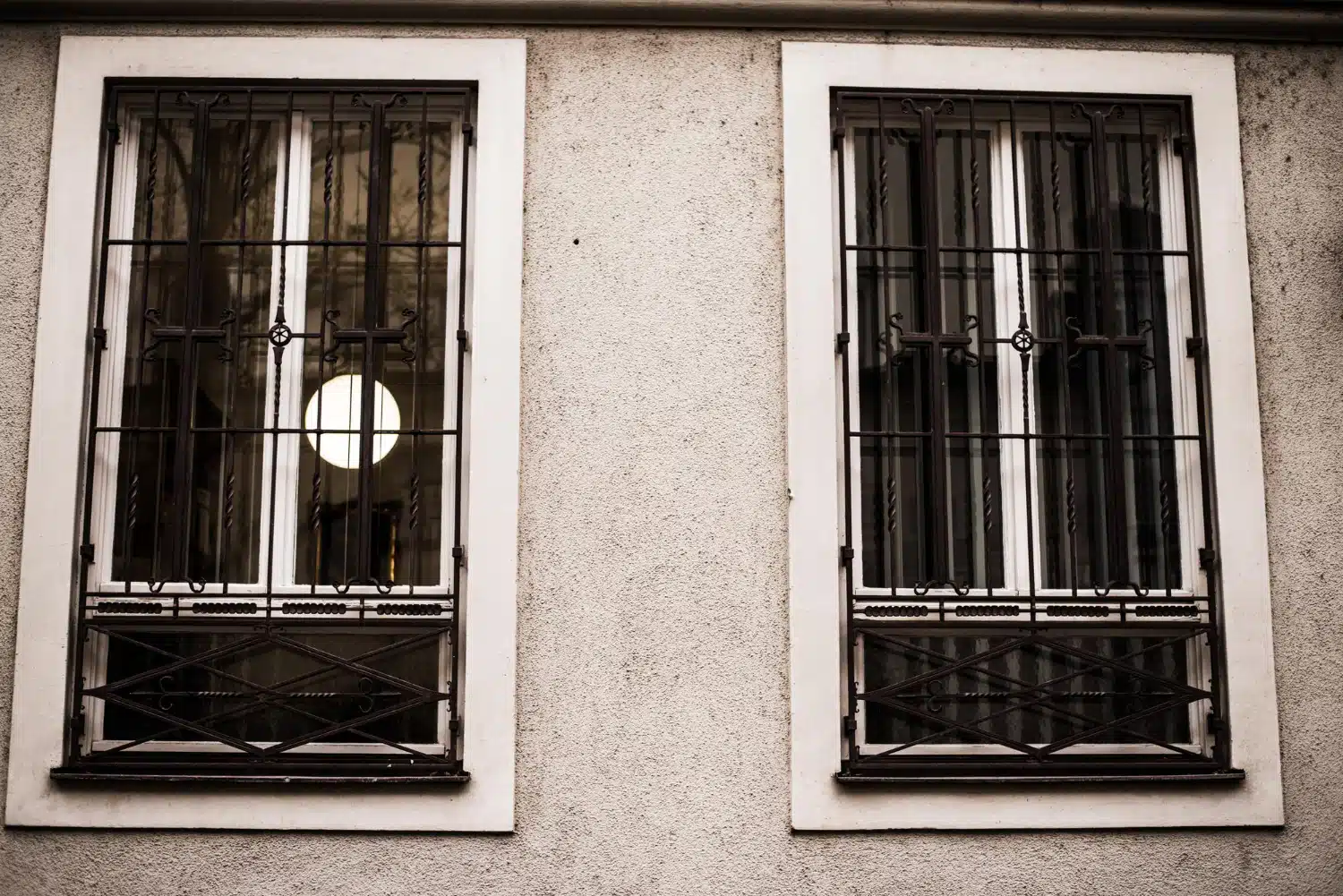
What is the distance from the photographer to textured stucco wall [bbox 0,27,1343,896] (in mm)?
3992

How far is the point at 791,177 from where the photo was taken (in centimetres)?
429

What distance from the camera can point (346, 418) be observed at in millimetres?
4262

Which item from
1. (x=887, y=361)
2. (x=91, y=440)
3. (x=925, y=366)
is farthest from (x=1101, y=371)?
(x=91, y=440)

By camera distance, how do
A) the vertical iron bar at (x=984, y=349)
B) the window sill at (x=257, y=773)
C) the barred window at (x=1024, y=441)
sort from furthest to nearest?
the vertical iron bar at (x=984, y=349)
the barred window at (x=1024, y=441)
the window sill at (x=257, y=773)

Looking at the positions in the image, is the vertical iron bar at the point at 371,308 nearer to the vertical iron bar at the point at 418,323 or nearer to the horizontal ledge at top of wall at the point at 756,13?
the vertical iron bar at the point at 418,323

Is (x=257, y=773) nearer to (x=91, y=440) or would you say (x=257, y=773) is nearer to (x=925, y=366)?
(x=91, y=440)

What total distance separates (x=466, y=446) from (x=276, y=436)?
74 centimetres

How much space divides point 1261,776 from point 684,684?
7.21 feet

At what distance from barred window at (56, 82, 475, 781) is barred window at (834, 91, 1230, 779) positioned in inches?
63.1

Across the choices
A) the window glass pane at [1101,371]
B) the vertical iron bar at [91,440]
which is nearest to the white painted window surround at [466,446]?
the vertical iron bar at [91,440]

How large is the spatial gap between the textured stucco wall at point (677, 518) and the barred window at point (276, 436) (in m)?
0.29

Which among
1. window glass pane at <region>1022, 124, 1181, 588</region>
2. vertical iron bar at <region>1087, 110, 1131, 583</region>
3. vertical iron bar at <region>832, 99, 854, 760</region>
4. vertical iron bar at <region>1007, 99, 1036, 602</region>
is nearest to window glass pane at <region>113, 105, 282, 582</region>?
vertical iron bar at <region>832, 99, 854, 760</region>

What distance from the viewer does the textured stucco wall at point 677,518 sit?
3.99 m

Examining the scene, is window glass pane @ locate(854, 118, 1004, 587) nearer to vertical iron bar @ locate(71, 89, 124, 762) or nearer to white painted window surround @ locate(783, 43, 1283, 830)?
white painted window surround @ locate(783, 43, 1283, 830)
